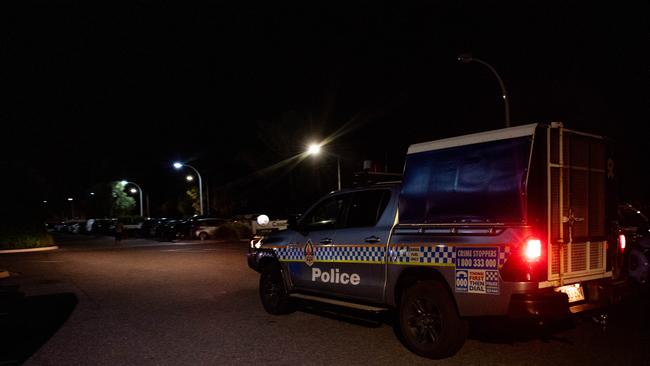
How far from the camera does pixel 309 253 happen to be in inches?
302

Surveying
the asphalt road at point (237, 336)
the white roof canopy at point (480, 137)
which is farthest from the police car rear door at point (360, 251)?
the white roof canopy at point (480, 137)

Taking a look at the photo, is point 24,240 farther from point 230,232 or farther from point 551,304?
point 551,304

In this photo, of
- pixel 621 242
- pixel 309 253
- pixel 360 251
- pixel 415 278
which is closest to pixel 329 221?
pixel 309 253

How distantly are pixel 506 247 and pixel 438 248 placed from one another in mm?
781

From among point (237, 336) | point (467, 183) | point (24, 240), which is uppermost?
point (467, 183)

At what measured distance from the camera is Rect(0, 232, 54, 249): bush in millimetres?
27469

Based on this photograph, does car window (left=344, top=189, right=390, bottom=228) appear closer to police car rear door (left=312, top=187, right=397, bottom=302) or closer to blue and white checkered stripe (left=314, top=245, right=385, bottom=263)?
police car rear door (left=312, top=187, right=397, bottom=302)

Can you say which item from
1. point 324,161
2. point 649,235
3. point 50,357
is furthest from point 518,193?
point 324,161

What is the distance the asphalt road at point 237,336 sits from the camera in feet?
18.9

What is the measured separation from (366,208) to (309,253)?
124cm

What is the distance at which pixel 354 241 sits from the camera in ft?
22.4

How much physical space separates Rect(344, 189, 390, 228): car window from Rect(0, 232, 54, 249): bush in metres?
26.2

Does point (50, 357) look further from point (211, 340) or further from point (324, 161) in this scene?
point (324, 161)

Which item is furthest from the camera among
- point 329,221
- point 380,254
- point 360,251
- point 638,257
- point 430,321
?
point 638,257
